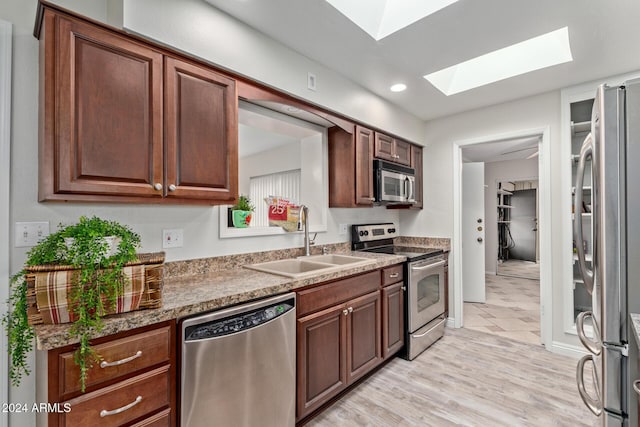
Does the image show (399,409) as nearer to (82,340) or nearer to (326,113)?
(82,340)

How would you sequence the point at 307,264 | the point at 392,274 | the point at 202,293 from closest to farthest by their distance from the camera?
the point at 202,293 → the point at 307,264 → the point at 392,274

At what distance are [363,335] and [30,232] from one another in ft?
6.75

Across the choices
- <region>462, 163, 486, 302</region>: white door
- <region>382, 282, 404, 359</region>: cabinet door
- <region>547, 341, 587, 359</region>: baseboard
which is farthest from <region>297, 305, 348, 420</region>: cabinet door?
<region>462, 163, 486, 302</region>: white door

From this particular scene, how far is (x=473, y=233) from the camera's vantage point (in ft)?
15.4

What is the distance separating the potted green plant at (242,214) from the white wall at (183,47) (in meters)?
0.13

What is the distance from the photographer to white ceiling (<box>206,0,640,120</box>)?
1.75 metres

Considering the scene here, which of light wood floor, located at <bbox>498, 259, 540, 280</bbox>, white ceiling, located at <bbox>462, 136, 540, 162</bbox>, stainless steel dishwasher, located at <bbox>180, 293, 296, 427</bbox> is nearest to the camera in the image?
stainless steel dishwasher, located at <bbox>180, 293, 296, 427</bbox>

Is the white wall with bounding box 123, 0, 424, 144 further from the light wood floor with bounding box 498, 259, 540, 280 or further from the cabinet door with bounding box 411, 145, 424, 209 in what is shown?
the light wood floor with bounding box 498, 259, 540, 280

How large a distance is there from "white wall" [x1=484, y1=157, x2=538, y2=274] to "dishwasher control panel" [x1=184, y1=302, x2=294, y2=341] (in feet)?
20.2

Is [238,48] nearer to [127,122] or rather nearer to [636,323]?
[127,122]

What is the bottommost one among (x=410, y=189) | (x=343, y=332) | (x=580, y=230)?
(x=343, y=332)

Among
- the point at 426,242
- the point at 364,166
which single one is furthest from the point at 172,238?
the point at 426,242

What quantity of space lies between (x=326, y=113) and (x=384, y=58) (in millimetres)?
602

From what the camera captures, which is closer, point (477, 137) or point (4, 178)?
point (4, 178)
